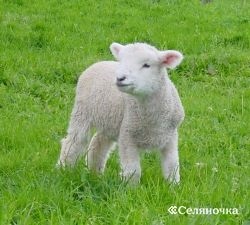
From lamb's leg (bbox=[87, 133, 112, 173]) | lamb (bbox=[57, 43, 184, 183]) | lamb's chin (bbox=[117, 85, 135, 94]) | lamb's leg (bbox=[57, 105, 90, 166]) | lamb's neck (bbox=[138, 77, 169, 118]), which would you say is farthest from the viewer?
lamb's leg (bbox=[87, 133, 112, 173])

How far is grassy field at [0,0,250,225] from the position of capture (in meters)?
4.23

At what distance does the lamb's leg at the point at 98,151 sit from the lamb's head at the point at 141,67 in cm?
108

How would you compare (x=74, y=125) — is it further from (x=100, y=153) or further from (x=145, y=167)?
(x=145, y=167)

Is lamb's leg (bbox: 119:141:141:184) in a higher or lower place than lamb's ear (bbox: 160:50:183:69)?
lower

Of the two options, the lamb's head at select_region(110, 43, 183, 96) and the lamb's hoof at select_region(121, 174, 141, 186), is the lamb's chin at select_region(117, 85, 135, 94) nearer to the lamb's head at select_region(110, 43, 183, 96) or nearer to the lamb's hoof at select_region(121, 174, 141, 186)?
the lamb's head at select_region(110, 43, 183, 96)

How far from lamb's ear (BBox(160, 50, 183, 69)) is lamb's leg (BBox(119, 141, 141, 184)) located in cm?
71

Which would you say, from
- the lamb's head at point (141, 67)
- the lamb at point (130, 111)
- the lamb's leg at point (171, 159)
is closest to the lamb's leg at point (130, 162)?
the lamb at point (130, 111)

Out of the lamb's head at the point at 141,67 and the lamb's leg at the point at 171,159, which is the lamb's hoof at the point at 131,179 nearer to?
the lamb's leg at the point at 171,159

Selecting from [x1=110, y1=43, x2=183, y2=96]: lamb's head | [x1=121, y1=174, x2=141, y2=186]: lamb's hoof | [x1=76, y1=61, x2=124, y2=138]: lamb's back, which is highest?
[x1=110, y1=43, x2=183, y2=96]: lamb's head

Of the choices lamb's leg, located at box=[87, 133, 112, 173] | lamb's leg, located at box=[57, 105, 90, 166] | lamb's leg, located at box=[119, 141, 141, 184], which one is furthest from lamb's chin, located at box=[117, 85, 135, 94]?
lamb's leg, located at box=[87, 133, 112, 173]

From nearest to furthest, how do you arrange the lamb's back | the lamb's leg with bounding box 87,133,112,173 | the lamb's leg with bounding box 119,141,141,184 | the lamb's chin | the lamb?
the lamb's chin < the lamb < the lamb's leg with bounding box 119,141,141,184 < the lamb's back < the lamb's leg with bounding box 87,133,112,173

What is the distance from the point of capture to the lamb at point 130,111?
4660 millimetres

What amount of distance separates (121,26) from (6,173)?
6.11 meters

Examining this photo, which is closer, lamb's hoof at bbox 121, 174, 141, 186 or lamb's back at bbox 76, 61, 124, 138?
lamb's hoof at bbox 121, 174, 141, 186
